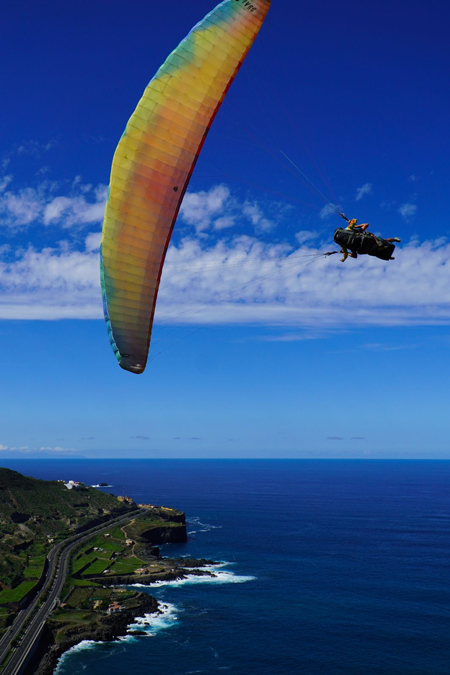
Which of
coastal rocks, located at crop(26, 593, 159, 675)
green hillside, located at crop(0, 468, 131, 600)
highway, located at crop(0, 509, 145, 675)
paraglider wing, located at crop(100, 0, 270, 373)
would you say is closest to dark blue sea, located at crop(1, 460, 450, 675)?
coastal rocks, located at crop(26, 593, 159, 675)

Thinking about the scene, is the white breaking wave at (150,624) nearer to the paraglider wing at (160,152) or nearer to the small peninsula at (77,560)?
the small peninsula at (77,560)

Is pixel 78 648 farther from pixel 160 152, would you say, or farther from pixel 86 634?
pixel 160 152

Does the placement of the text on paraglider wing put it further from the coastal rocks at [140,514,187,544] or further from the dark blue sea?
the coastal rocks at [140,514,187,544]

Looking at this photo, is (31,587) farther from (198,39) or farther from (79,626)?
(198,39)

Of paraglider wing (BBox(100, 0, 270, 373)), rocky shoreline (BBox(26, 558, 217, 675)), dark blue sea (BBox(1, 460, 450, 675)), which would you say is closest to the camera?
paraglider wing (BBox(100, 0, 270, 373))

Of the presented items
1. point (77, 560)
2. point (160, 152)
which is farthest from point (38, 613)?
point (160, 152)
